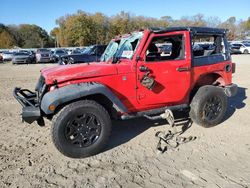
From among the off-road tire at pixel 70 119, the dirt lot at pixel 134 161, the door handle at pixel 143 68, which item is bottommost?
A: the dirt lot at pixel 134 161

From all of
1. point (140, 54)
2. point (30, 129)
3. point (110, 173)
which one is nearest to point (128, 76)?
point (140, 54)

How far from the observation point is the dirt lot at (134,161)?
4004 mm

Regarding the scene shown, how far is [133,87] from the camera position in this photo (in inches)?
200

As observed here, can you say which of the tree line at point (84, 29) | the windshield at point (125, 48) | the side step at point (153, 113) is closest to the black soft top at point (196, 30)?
the windshield at point (125, 48)

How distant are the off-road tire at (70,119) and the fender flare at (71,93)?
142mm

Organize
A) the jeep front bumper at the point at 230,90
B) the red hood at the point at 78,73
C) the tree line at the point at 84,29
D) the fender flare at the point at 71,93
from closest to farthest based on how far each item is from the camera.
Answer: the fender flare at the point at 71,93 < the red hood at the point at 78,73 < the jeep front bumper at the point at 230,90 < the tree line at the point at 84,29

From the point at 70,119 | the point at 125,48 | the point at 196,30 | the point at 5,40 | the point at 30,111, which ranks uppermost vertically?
A: the point at 5,40

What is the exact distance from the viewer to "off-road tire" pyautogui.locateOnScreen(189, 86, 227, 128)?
231 inches

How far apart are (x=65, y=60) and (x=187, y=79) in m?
11.6

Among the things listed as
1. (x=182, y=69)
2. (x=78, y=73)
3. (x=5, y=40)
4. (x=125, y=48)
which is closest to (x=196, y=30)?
(x=182, y=69)

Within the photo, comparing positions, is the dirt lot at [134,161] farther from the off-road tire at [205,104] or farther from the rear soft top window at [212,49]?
the rear soft top window at [212,49]

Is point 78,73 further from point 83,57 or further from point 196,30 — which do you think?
point 83,57

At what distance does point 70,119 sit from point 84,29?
230 ft

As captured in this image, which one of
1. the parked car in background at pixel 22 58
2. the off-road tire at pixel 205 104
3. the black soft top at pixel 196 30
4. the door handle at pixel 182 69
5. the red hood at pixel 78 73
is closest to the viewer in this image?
the red hood at pixel 78 73
